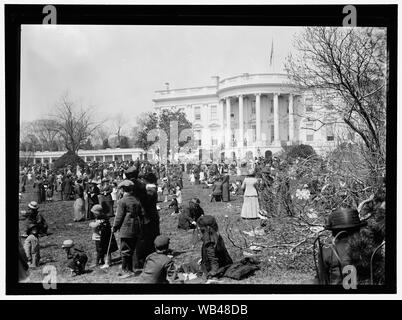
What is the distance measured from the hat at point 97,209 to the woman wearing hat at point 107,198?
4 centimetres

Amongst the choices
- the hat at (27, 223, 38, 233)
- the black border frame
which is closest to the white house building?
the black border frame

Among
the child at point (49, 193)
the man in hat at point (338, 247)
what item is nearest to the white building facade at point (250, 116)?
the man in hat at point (338, 247)

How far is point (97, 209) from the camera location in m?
4.40

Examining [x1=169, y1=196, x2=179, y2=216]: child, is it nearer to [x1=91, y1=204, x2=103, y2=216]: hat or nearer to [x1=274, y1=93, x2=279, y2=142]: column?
[x1=91, y1=204, x2=103, y2=216]: hat

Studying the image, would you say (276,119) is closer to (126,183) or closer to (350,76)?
(350,76)

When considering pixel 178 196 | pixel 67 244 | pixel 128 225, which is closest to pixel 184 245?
pixel 178 196

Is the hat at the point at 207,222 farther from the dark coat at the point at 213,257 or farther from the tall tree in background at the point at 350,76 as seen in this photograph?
the tall tree in background at the point at 350,76

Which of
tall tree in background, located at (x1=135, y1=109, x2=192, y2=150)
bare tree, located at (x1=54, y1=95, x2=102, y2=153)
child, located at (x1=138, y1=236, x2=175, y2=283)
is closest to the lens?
child, located at (x1=138, y1=236, x2=175, y2=283)

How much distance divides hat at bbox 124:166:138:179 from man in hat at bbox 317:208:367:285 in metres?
2.19

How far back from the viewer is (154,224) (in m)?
4.42

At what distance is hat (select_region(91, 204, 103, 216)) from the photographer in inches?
173

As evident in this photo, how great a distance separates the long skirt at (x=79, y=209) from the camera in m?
4.39

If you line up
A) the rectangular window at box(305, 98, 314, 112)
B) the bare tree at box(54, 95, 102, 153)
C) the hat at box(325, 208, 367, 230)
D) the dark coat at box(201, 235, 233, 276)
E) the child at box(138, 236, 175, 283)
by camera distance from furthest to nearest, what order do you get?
the rectangular window at box(305, 98, 314, 112) → the bare tree at box(54, 95, 102, 153) → the dark coat at box(201, 235, 233, 276) → the hat at box(325, 208, 367, 230) → the child at box(138, 236, 175, 283)

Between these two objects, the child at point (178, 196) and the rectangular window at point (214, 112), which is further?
the rectangular window at point (214, 112)
